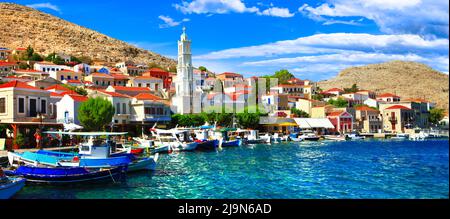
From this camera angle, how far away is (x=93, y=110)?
36719mm

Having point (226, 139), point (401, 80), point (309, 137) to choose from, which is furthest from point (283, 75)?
point (226, 139)

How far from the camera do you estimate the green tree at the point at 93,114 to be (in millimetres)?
36531

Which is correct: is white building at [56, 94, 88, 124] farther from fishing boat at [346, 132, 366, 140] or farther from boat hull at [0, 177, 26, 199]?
fishing boat at [346, 132, 366, 140]

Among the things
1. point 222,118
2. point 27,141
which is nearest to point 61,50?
point 222,118

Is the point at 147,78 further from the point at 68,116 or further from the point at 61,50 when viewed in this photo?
the point at 61,50

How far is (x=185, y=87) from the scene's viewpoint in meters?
57.7

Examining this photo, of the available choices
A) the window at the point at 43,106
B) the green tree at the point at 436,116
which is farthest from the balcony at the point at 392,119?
the window at the point at 43,106

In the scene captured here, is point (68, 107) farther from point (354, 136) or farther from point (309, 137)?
point (354, 136)

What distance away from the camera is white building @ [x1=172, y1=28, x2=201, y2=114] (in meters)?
55.8

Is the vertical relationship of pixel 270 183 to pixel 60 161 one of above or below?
below

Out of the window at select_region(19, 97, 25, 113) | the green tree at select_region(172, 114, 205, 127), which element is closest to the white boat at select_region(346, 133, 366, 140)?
the green tree at select_region(172, 114, 205, 127)

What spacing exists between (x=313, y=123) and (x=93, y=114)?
122ft

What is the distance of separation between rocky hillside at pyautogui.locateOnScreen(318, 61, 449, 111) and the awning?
24857 mm

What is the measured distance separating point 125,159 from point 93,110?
63.0 ft
